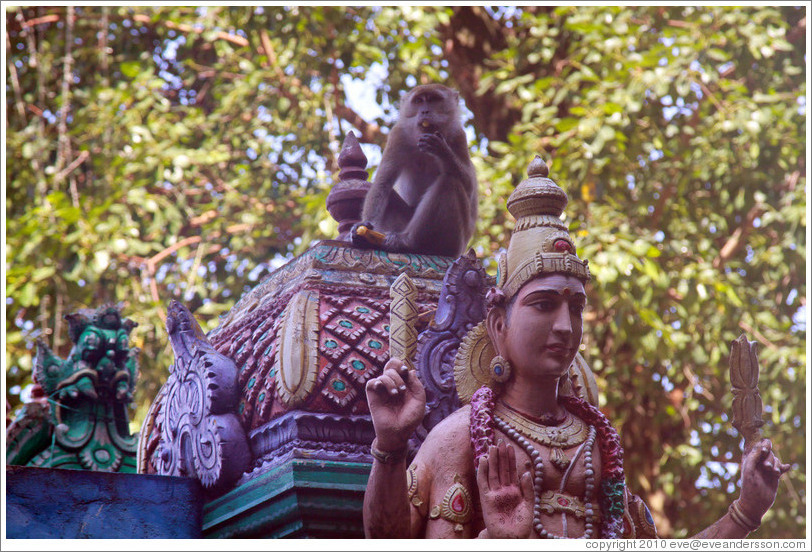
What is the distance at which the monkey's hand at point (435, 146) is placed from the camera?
4.00 meters

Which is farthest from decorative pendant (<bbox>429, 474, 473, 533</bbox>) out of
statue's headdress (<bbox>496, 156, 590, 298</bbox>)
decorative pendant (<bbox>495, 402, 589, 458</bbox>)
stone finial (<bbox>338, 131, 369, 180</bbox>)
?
stone finial (<bbox>338, 131, 369, 180</bbox>)

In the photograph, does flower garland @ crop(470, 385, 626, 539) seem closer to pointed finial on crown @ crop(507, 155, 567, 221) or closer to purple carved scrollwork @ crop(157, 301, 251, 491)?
pointed finial on crown @ crop(507, 155, 567, 221)

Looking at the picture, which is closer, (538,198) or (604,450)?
(604,450)

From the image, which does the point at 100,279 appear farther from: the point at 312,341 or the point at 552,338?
the point at 552,338

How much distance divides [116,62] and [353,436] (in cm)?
727

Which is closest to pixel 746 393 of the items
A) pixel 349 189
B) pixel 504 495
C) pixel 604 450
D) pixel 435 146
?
pixel 604 450

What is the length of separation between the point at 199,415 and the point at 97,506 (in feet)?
1.40

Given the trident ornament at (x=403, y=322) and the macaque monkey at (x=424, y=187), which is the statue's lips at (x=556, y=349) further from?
the macaque monkey at (x=424, y=187)

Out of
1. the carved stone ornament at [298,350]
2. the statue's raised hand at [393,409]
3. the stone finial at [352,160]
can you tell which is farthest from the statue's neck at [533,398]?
the stone finial at [352,160]

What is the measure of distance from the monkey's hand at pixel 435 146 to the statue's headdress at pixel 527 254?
3.02ft

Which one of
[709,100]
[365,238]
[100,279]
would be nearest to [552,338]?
[365,238]

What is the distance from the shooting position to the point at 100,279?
8.48m

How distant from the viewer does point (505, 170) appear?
26.0ft

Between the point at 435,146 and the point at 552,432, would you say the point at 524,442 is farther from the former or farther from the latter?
the point at 435,146
